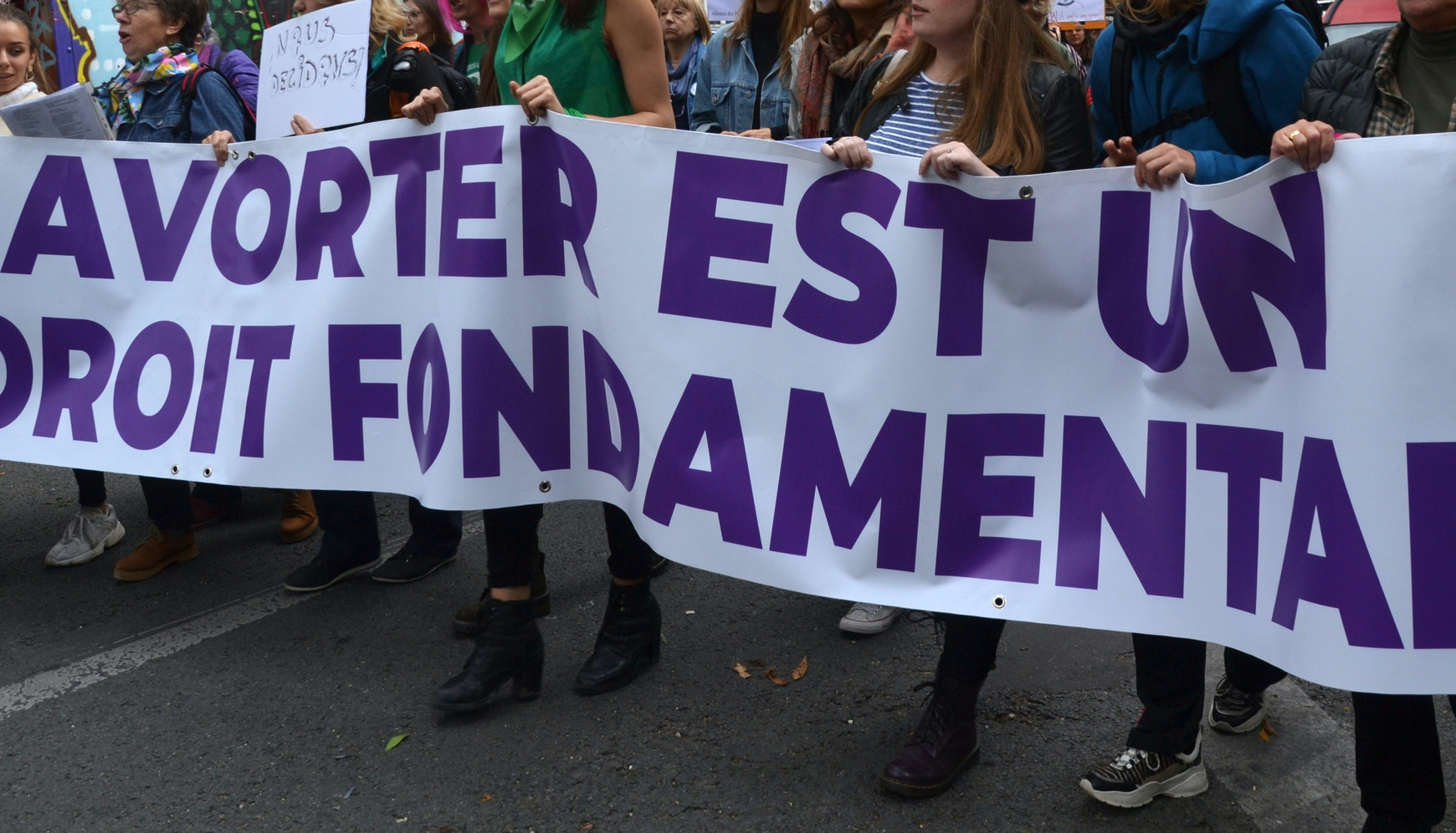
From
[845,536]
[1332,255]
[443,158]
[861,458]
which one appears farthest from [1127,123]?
[443,158]

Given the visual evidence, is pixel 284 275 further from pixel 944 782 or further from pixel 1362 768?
pixel 1362 768

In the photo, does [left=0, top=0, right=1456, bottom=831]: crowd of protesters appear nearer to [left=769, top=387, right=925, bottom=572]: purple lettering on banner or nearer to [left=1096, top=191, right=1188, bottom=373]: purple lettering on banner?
[left=1096, top=191, right=1188, bottom=373]: purple lettering on banner

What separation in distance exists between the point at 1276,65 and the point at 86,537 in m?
4.13

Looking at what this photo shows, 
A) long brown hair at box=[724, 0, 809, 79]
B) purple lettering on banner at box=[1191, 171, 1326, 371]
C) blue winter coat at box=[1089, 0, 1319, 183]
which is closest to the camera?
purple lettering on banner at box=[1191, 171, 1326, 371]

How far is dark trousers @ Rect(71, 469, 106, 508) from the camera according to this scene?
4.31 m

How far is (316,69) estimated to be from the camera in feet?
11.0

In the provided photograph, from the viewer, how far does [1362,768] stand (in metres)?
2.28

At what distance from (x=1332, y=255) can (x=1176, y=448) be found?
471 millimetres

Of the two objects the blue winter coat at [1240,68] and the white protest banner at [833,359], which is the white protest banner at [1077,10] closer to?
the blue winter coat at [1240,68]

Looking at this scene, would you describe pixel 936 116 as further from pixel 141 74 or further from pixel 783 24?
pixel 141 74

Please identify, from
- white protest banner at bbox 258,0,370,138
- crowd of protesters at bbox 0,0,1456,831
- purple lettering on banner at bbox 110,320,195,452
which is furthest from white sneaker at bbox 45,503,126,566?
white protest banner at bbox 258,0,370,138

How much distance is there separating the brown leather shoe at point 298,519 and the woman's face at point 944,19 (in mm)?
2941

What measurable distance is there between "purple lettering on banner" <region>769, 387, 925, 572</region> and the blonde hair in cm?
98

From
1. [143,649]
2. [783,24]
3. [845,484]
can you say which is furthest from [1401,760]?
[783,24]
